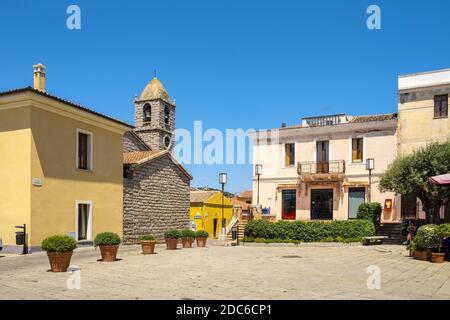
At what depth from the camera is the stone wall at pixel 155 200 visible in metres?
22.0

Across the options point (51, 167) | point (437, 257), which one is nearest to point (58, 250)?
point (51, 167)

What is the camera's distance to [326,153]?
29.0m

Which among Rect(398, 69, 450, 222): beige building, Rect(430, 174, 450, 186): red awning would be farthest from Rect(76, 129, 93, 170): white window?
Rect(398, 69, 450, 222): beige building

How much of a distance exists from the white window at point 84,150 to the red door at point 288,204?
1560cm

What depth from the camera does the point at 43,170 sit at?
16109 mm

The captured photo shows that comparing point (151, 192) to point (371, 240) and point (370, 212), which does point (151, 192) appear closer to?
point (371, 240)

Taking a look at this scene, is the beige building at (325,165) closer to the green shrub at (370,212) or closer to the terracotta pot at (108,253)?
the green shrub at (370,212)

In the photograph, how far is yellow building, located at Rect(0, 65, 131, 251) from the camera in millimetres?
15539

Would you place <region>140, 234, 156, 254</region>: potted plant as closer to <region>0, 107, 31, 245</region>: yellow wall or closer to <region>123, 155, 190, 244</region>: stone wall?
<region>0, 107, 31, 245</region>: yellow wall

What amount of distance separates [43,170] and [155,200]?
8.82m
